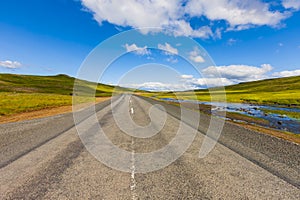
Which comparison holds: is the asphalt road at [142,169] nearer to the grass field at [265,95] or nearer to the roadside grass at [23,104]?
the roadside grass at [23,104]

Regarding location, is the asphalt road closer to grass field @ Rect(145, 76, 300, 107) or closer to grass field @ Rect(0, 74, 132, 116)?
grass field @ Rect(0, 74, 132, 116)

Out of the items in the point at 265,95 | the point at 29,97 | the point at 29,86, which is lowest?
the point at 265,95

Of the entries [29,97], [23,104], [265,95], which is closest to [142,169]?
[23,104]

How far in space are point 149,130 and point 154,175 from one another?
6912 millimetres

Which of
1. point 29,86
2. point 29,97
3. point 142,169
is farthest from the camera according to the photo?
point 29,86

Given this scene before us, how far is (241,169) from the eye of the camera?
6703 mm

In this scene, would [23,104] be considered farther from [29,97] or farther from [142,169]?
[142,169]

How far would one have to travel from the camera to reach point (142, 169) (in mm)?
6668

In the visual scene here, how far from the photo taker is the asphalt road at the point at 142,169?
511 cm

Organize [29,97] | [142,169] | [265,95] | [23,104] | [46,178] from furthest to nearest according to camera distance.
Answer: [265,95]
[29,97]
[23,104]
[142,169]
[46,178]

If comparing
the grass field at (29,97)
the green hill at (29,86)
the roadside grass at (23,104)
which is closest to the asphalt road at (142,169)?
the roadside grass at (23,104)

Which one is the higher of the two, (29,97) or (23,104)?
(29,97)

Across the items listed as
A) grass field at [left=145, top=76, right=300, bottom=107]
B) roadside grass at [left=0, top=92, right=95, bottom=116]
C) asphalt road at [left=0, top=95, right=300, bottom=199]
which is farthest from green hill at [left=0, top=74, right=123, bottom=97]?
asphalt road at [left=0, top=95, right=300, bottom=199]

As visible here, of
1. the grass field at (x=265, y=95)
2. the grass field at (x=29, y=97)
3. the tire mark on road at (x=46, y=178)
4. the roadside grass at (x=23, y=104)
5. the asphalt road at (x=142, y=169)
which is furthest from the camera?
the grass field at (x=265, y=95)
